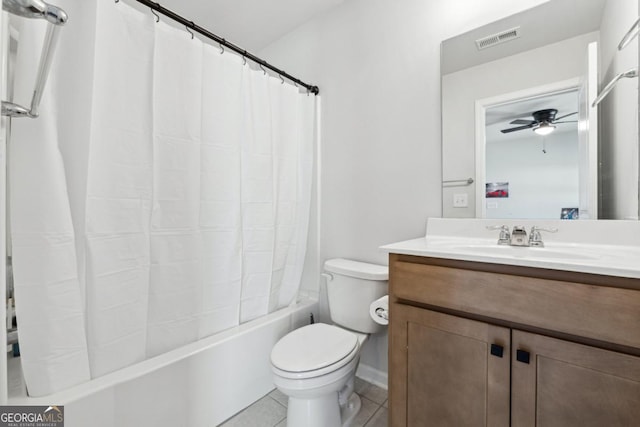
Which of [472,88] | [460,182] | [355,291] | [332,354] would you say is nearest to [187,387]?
[332,354]

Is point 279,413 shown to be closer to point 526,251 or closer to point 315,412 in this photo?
point 315,412

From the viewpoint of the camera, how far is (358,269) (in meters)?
1.61

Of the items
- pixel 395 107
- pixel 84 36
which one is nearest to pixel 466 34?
pixel 395 107

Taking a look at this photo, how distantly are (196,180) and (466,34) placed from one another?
5.00 ft

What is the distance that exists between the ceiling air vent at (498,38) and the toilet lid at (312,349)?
158 cm

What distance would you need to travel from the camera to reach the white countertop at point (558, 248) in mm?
782

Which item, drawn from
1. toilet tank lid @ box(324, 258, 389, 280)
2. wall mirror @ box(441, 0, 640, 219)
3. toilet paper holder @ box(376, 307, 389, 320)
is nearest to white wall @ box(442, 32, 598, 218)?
wall mirror @ box(441, 0, 640, 219)

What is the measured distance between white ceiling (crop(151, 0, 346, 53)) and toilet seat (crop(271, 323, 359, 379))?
2071 millimetres

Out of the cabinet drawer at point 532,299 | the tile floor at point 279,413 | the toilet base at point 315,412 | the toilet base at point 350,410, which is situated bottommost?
the tile floor at point 279,413

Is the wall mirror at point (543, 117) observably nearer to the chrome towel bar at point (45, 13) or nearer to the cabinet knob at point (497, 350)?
the cabinet knob at point (497, 350)

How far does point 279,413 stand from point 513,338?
1.20 m

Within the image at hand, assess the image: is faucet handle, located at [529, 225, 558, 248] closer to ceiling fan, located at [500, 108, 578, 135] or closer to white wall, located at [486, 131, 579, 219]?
white wall, located at [486, 131, 579, 219]

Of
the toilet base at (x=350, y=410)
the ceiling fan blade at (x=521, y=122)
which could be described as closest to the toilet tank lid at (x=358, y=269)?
the toilet base at (x=350, y=410)

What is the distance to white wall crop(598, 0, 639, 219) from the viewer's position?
1.08 m
